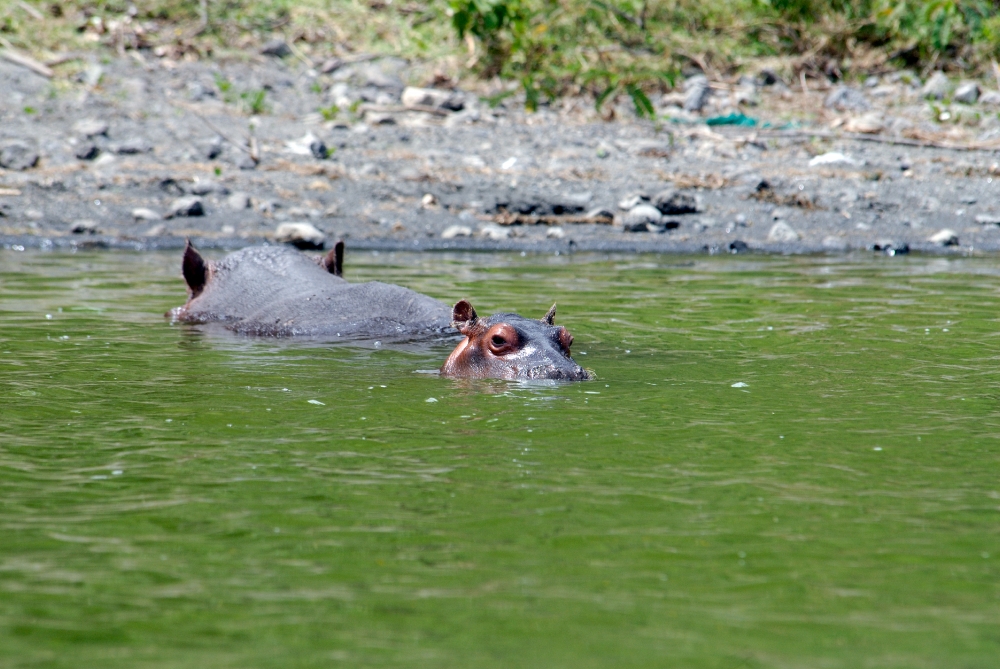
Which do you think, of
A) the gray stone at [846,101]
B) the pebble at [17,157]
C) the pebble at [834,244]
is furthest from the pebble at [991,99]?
the pebble at [17,157]

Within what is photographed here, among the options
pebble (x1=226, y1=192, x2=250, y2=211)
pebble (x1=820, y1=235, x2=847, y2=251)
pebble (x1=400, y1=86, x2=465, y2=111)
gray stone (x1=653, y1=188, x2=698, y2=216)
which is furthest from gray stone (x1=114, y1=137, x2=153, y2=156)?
pebble (x1=820, y1=235, x2=847, y2=251)

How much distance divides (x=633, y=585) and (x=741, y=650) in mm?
456

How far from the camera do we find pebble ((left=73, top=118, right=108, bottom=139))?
14477 millimetres

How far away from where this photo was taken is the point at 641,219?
514 inches

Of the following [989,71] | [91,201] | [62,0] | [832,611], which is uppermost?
[62,0]

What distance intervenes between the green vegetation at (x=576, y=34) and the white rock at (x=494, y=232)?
3861 mm

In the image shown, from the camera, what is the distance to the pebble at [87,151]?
13961 millimetres

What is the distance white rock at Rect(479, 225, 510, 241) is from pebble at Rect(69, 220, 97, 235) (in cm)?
373

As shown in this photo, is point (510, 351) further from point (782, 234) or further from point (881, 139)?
point (881, 139)

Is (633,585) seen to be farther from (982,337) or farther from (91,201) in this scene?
(91,201)

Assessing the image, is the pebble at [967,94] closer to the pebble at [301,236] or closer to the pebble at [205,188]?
the pebble at [301,236]

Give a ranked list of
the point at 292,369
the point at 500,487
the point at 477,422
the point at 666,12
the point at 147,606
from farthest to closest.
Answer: the point at 666,12
the point at 292,369
the point at 477,422
the point at 500,487
the point at 147,606

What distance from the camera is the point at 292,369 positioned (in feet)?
21.1

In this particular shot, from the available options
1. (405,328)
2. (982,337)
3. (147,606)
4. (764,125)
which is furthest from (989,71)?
(147,606)
